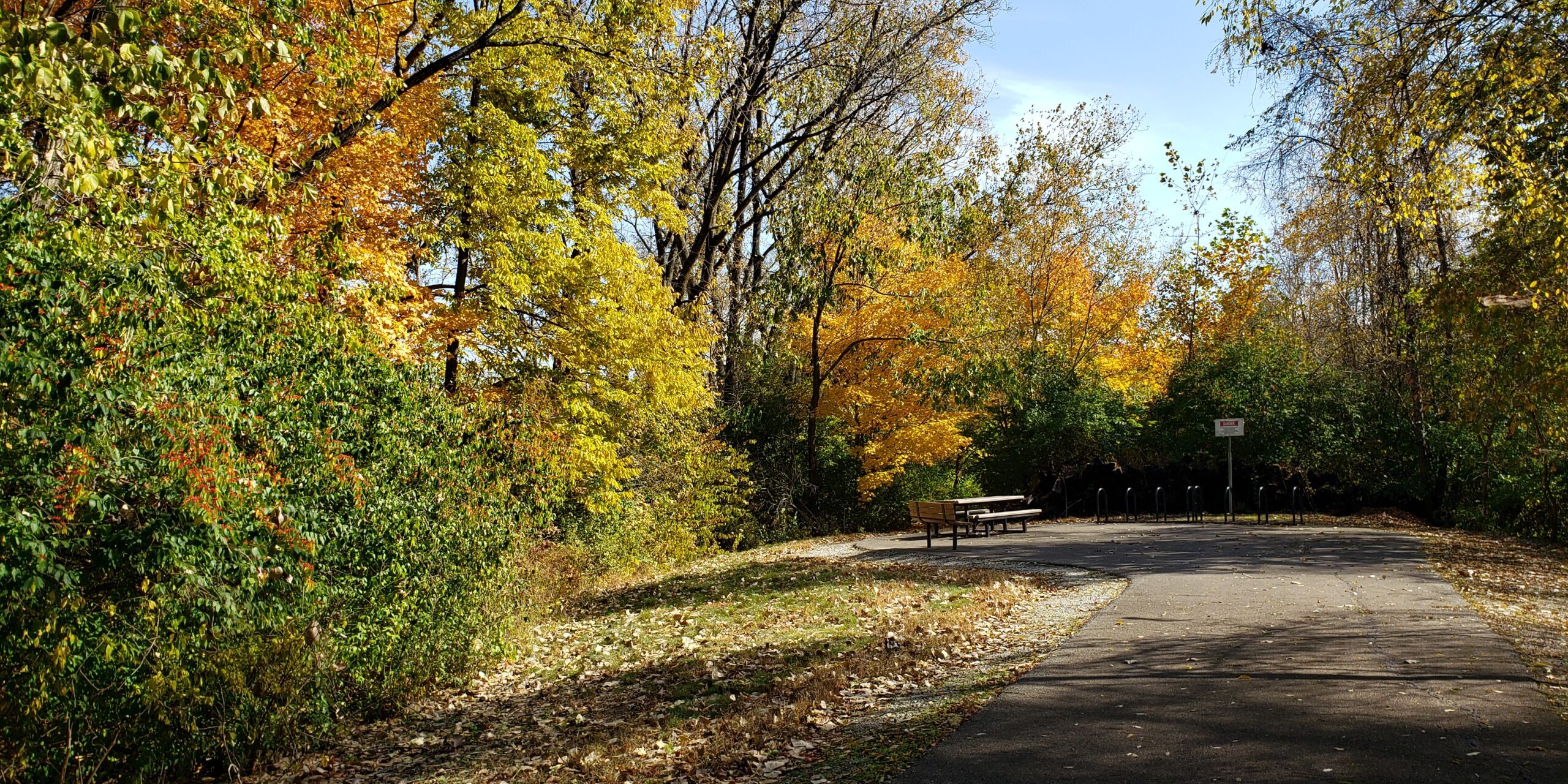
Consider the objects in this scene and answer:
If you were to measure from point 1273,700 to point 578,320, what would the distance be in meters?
11.9

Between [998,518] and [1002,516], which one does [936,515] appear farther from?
[1002,516]

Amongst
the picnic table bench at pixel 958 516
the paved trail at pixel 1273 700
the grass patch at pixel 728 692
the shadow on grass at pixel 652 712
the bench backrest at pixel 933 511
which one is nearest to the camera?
the paved trail at pixel 1273 700

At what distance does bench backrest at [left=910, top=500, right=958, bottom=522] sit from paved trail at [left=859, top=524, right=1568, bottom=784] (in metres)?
5.51

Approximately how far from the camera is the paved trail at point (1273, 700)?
475 cm

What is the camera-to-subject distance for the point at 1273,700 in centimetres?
583

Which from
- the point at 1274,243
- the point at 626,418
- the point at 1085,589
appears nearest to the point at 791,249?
the point at 626,418

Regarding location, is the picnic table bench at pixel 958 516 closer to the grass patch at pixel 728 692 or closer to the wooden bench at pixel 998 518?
the wooden bench at pixel 998 518

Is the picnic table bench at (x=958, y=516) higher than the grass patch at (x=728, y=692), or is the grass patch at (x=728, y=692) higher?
the picnic table bench at (x=958, y=516)

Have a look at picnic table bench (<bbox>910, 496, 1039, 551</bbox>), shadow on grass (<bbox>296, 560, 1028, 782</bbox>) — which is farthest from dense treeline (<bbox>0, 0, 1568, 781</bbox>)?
picnic table bench (<bbox>910, 496, 1039, 551</bbox>)

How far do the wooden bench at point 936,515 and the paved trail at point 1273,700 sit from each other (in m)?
5.49

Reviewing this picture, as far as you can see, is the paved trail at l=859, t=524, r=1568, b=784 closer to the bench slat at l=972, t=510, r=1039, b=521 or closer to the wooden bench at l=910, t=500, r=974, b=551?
the wooden bench at l=910, t=500, r=974, b=551

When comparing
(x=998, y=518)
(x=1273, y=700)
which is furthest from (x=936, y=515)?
(x=1273, y=700)

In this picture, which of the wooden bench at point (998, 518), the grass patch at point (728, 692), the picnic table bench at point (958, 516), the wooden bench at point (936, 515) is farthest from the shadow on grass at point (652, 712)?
the wooden bench at point (998, 518)

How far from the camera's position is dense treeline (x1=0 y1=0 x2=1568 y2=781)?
5.05 metres
